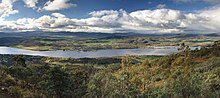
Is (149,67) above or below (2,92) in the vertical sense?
below

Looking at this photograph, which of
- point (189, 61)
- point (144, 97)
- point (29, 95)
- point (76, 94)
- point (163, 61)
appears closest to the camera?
point (29, 95)

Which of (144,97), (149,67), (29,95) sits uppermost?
(29,95)

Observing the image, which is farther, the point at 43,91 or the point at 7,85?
the point at 43,91

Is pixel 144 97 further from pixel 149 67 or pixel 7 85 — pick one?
pixel 149 67

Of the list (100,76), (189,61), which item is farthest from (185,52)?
(100,76)

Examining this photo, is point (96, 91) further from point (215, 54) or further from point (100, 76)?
point (215, 54)

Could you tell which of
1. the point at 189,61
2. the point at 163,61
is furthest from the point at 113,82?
the point at 163,61

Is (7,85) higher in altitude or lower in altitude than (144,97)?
higher

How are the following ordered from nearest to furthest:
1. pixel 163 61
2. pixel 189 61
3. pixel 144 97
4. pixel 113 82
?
pixel 113 82 → pixel 144 97 → pixel 189 61 → pixel 163 61

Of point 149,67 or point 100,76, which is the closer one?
point 100,76
